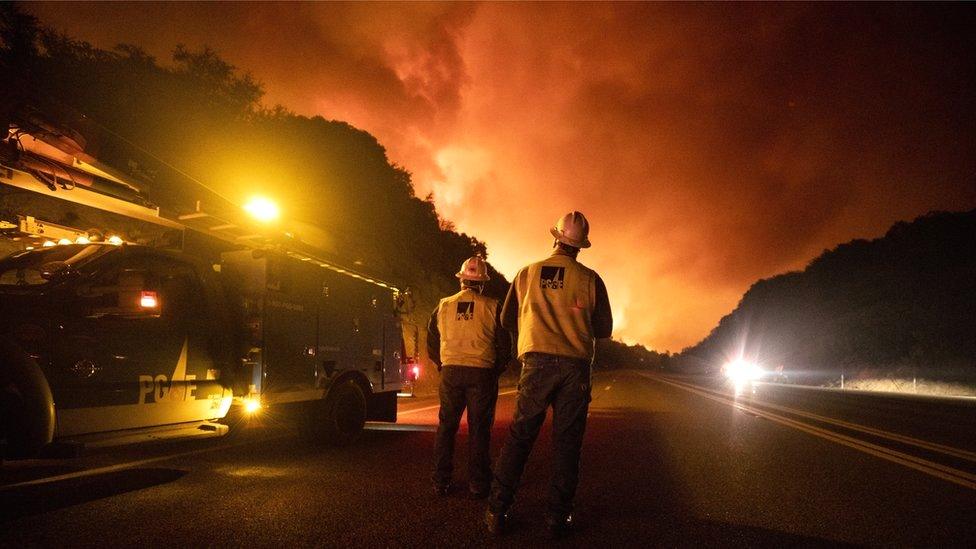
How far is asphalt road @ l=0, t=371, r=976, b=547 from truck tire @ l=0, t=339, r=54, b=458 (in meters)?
0.49

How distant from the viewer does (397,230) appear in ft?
123

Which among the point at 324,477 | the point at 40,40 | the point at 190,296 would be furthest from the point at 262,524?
the point at 40,40

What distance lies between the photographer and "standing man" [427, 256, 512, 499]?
15.3 ft

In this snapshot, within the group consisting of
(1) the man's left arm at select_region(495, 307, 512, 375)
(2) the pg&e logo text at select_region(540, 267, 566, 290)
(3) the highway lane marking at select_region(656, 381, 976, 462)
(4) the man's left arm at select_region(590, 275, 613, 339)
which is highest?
(2) the pg&e logo text at select_region(540, 267, 566, 290)

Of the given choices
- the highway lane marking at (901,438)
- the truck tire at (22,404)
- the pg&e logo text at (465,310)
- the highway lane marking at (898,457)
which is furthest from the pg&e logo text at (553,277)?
the highway lane marking at (901,438)

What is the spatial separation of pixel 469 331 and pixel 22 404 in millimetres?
3332

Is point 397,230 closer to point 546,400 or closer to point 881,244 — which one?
point 546,400

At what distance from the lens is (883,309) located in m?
68.5

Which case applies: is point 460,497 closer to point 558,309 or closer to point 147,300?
point 558,309

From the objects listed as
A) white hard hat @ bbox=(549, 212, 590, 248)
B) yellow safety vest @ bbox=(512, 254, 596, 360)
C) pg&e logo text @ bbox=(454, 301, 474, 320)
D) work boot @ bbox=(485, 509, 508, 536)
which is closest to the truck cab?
pg&e logo text @ bbox=(454, 301, 474, 320)

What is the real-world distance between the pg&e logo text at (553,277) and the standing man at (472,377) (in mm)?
1032

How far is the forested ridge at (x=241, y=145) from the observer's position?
20.8m

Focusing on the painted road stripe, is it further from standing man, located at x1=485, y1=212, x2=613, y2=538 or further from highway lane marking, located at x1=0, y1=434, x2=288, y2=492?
highway lane marking, located at x1=0, y1=434, x2=288, y2=492

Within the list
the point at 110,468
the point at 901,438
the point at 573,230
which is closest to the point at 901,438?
the point at 901,438
